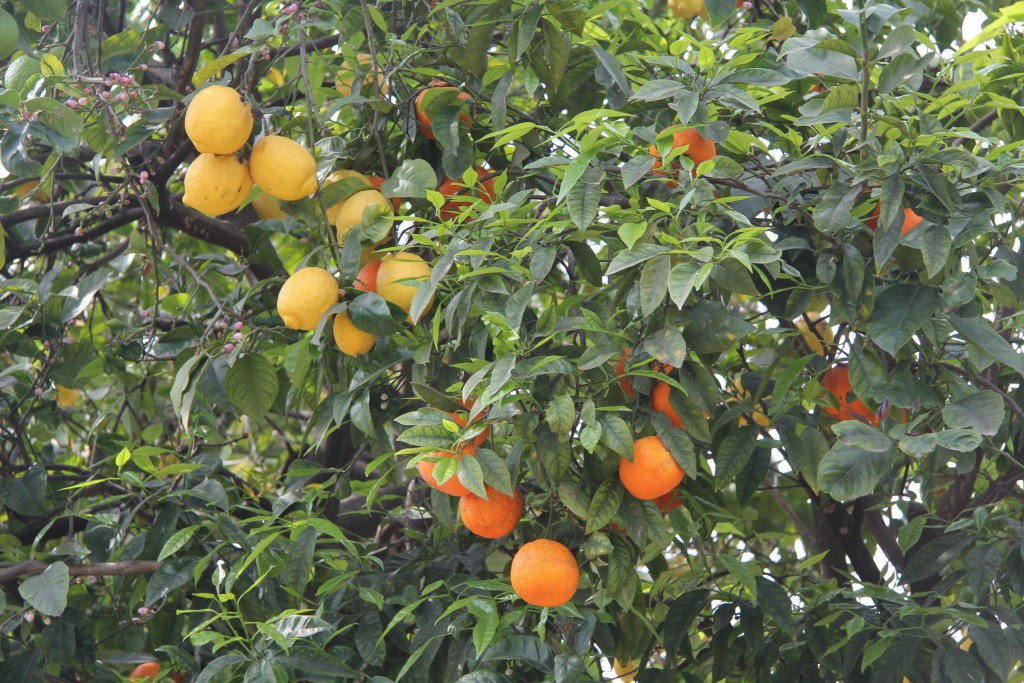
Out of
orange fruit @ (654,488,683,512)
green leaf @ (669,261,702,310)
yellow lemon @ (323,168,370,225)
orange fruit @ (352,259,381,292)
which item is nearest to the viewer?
green leaf @ (669,261,702,310)

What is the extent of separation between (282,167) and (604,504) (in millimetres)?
754

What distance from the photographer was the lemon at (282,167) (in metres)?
1.79

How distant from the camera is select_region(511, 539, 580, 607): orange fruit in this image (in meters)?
1.55

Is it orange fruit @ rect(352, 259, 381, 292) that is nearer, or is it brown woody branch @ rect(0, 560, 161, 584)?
orange fruit @ rect(352, 259, 381, 292)

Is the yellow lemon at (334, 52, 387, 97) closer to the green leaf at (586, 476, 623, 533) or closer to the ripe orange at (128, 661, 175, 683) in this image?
the green leaf at (586, 476, 623, 533)

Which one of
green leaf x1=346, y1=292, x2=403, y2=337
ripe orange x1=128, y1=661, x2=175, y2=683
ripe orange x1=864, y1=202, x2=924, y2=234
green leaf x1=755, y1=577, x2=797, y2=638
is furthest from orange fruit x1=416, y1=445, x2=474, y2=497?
ripe orange x1=128, y1=661, x2=175, y2=683

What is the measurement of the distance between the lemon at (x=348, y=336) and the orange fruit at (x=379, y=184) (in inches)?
11.1

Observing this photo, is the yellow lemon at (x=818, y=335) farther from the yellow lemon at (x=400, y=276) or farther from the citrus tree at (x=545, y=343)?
the yellow lemon at (x=400, y=276)

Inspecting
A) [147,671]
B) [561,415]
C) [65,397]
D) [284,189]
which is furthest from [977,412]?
[65,397]

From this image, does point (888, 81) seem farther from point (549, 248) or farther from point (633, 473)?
point (633, 473)

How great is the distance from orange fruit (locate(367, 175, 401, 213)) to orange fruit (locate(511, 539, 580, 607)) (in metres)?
0.72

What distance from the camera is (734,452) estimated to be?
1.81 meters

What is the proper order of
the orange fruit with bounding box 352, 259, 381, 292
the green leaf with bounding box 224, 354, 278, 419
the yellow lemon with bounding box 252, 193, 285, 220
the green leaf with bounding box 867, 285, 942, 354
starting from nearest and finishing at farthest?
the green leaf with bounding box 867, 285, 942, 354 → the orange fruit with bounding box 352, 259, 381, 292 → the green leaf with bounding box 224, 354, 278, 419 → the yellow lemon with bounding box 252, 193, 285, 220

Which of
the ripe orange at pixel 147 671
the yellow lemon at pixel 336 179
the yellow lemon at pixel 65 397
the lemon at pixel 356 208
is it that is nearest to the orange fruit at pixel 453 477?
the lemon at pixel 356 208
